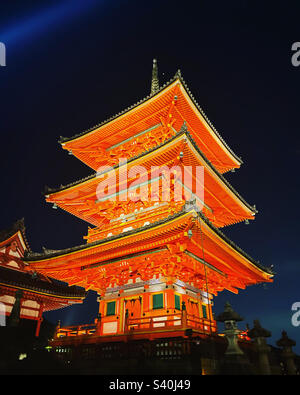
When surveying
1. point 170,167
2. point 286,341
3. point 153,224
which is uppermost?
point 170,167

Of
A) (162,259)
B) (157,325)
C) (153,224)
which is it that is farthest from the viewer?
(162,259)

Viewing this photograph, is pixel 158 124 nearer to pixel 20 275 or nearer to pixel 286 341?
pixel 286 341

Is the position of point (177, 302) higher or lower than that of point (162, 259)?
lower

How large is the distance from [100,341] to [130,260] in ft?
13.4

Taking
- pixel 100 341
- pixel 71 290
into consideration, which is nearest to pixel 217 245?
pixel 100 341

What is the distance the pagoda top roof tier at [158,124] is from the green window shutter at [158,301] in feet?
34.5

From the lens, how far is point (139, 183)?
54.9 feet

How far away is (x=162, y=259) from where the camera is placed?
13766mm

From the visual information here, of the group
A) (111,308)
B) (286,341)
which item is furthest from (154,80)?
(286,341)

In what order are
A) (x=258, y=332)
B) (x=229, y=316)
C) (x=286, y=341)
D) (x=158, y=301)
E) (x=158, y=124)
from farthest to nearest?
(x=158, y=124) → (x=158, y=301) → (x=286, y=341) → (x=229, y=316) → (x=258, y=332)

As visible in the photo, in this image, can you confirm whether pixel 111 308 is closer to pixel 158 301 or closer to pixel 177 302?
pixel 158 301

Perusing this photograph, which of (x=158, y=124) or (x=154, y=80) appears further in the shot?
(x=154, y=80)

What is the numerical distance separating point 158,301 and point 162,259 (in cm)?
207

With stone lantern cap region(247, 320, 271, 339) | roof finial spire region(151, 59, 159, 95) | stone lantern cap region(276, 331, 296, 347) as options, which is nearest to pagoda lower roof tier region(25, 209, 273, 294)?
stone lantern cap region(247, 320, 271, 339)
